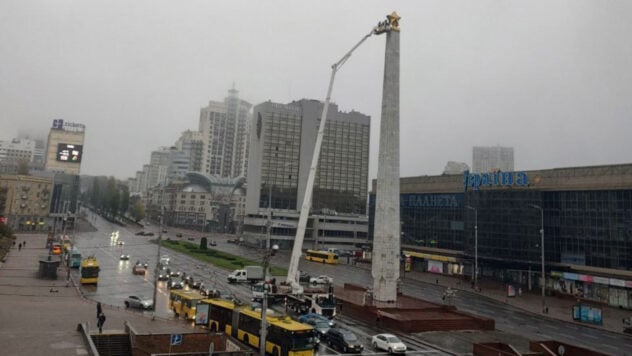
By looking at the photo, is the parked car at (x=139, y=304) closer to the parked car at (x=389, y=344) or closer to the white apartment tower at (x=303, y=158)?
the parked car at (x=389, y=344)

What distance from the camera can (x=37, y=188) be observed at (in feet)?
412

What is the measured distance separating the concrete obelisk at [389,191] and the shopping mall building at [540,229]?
27354mm

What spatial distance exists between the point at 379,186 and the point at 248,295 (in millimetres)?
19171

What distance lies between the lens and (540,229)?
222 ft

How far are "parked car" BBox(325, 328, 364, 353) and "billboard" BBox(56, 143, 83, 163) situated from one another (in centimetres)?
12623

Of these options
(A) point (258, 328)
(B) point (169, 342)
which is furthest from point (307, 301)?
(B) point (169, 342)

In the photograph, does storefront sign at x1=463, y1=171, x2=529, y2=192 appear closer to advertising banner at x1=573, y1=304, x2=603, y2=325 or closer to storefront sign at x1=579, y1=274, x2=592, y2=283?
storefront sign at x1=579, y1=274, x2=592, y2=283

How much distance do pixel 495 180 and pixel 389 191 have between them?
36786mm

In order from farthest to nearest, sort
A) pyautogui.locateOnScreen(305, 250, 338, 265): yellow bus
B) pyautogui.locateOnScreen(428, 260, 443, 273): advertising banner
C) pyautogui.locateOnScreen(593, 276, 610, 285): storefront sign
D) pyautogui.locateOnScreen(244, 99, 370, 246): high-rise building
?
pyautogui.locateOnScreen(244, 99, 370, 246): high-rise building → pyautogui.locateOnScreen(305, 250, 338, 265): yellow bus → pyautogui.locateOnScreen(428, 260, 443, 273): advertising banner → pyautogui.locateOnScreen(593, 276, 610, 285): storefront sign

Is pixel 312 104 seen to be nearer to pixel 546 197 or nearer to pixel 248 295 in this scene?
pixel 546 197

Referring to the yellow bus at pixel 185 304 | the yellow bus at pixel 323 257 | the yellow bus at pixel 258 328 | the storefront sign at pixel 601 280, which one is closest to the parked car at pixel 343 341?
the yellow bus at pixel 258 328

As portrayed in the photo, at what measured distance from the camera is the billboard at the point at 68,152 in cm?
13312

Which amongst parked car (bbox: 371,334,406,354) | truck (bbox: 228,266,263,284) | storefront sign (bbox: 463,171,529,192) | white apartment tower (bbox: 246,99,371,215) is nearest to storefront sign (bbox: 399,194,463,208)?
storefront sign (bbox: 463,171,529,192)

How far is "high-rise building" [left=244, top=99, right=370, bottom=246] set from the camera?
5295 inches
